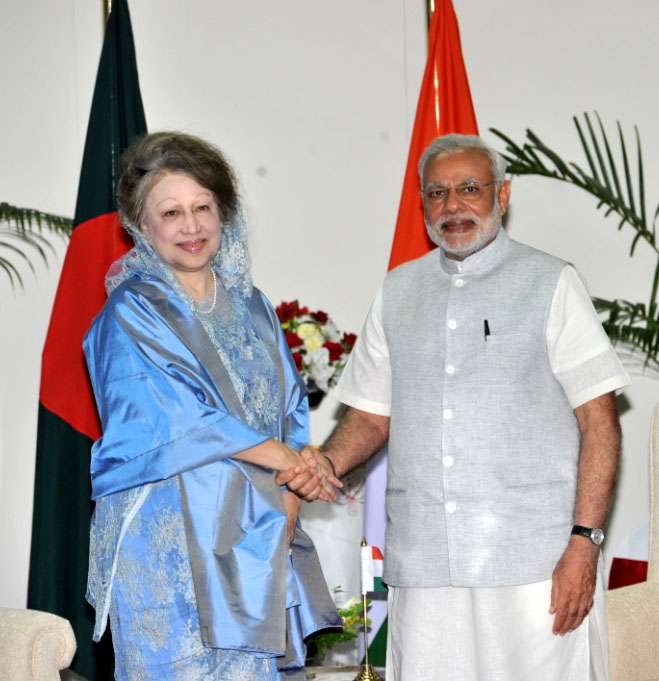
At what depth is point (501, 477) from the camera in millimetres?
2799

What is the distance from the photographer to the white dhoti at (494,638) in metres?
2.77

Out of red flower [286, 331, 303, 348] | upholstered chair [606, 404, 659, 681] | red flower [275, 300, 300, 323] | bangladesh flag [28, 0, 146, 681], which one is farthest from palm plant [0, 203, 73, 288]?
upholstered chair [606, 404, 659, 681]

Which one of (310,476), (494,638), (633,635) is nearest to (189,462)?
(310,476)

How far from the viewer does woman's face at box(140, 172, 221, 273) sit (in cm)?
284

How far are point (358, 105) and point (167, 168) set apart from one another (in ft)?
7.75

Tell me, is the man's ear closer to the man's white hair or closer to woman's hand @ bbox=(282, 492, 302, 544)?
the man's white hair

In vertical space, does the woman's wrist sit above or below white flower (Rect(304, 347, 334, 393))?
below

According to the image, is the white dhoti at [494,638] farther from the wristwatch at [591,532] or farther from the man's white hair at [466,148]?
the man's white hair at [466,148]

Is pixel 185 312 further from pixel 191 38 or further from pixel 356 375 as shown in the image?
pixel 191 38

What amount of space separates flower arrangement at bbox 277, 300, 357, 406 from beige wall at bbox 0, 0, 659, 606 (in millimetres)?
749

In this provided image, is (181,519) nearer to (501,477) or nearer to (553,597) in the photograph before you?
(501,477)

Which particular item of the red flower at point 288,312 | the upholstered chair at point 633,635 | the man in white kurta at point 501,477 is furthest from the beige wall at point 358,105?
the man in white kurta at point 501,477

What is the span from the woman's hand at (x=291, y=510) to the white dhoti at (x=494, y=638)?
33 cm

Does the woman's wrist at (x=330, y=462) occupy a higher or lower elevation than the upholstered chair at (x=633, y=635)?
higher
